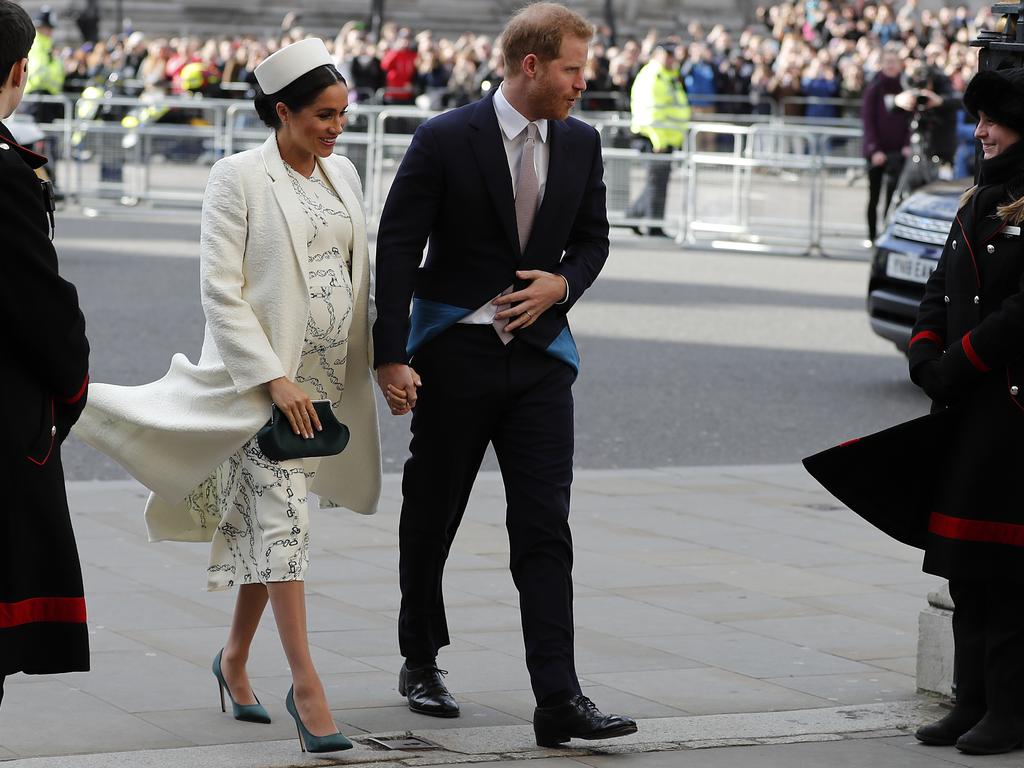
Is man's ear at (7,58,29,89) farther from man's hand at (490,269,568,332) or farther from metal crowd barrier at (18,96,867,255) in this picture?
metal crowd barrier at (18,96,867,255)

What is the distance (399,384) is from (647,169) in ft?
51.0

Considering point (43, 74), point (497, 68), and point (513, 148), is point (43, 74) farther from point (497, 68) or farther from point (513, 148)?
point (513, 148)

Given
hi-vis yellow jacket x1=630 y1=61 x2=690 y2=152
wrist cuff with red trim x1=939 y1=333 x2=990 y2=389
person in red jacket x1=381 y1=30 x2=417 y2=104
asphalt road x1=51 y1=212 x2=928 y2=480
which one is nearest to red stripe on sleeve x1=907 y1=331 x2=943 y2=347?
wrist cuff with red trim x1=939 y1=333 x2=990 y2=389

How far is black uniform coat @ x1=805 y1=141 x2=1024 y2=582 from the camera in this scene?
471 centimetres

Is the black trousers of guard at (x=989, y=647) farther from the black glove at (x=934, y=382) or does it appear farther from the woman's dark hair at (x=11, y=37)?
the woman's dark hair at (x=11, y=37)

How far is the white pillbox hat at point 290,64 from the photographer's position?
15.2 feet

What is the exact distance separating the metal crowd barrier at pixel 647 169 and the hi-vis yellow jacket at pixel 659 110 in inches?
8.0

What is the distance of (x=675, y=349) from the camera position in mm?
12703

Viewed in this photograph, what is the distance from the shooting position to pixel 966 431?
15.7ft

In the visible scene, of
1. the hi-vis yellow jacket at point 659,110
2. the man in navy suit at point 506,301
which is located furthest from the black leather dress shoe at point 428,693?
the hi-vis yellow jacket at point 659,110

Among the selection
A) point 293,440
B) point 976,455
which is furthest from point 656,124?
point 293,440

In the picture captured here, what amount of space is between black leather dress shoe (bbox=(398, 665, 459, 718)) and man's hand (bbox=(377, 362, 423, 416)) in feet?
2.34

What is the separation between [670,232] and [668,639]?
15.6 m

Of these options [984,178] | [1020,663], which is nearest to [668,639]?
[1020,663]
